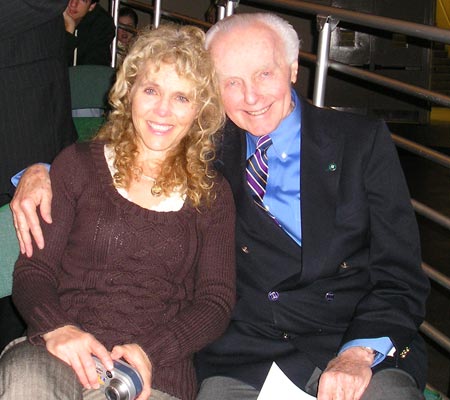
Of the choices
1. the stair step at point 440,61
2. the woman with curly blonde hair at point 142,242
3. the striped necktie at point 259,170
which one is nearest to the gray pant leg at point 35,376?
the woman with curly blonde hair at point 142,242

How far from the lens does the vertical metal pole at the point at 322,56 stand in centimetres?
259

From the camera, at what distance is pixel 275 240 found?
1896 mm

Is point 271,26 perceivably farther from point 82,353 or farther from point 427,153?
point 82,353

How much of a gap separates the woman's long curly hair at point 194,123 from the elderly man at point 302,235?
0.06 metres

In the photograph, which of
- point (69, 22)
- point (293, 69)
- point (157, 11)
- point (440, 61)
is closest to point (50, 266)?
point (293, 69)

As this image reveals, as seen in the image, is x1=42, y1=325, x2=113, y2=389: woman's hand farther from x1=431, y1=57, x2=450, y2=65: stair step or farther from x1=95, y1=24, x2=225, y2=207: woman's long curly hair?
x1=431, y1=57, x2=450, y2=65: stair step

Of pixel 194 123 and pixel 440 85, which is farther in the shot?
pixel 440 85

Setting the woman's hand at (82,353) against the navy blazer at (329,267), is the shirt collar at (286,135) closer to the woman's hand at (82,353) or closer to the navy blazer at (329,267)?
the navy blazer at (329,267)

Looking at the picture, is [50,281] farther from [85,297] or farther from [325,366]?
[325,366]

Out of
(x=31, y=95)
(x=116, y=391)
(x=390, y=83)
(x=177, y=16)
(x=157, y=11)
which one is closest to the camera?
(x=116, y=391)

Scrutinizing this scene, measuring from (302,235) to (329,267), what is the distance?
107mm

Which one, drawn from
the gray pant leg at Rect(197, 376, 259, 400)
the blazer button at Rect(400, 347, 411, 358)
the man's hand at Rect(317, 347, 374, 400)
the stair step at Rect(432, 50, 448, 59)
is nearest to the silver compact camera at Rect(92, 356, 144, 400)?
the gray pant leg at Rect(197, 376, 259, 400)

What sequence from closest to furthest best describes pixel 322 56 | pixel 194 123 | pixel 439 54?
pixel 194 123, pixel 322 56, pixel 439 54

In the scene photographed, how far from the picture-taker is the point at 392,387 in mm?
1665
